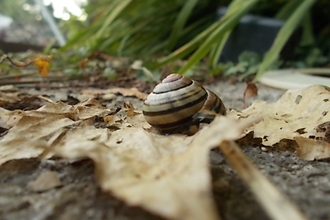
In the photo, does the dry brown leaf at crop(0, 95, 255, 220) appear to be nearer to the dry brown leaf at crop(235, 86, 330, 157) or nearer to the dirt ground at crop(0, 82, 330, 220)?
the dirt ground at crop(0, 82, 330, 220)

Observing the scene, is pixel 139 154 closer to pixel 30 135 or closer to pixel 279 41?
pixel 30 135

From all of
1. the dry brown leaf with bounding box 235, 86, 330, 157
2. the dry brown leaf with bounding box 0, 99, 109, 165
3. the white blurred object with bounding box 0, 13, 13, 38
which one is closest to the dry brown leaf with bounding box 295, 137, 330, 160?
the dry brown leaf with bounding box 235, 86, 330, 157

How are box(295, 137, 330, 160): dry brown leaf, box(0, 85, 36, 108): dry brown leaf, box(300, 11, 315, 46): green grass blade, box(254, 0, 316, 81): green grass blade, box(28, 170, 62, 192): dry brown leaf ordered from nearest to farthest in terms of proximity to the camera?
box(28, 170, 62, 192): dry brown leaf, box(295, 137, 330, 160): dry brown leaf, box(0, 85, 36, 108): dry brown leaf, box(254, 0, 316, 81): green grass blade, box(300, 11, 315, 46): green grass blade

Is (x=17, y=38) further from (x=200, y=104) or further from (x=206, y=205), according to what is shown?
(x=206, y=205)

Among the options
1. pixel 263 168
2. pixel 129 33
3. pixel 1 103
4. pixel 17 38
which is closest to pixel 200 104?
pixel 263 168

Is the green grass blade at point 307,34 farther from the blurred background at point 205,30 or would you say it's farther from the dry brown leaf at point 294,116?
the dry brown leaf at point 294,116

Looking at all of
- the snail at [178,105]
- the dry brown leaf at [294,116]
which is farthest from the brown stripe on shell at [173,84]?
the dry brown leaf at [294,116]
